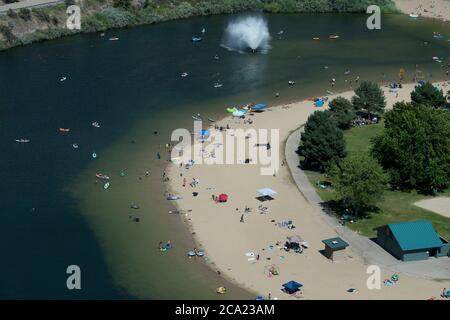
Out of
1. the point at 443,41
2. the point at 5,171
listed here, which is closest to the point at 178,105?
the point at 5,171

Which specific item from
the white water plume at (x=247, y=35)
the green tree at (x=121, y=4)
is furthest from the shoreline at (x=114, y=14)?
the white water plume at (x=247, y=35)

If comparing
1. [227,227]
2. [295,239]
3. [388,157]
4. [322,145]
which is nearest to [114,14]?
[322,145]

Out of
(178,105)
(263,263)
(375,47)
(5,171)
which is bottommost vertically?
(263,263)

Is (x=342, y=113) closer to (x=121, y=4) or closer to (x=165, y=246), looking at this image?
(x=165, y=246)

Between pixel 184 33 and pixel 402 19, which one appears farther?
pixel 402 19

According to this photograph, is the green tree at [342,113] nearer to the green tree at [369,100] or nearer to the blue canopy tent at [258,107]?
the green tree at [369,100]

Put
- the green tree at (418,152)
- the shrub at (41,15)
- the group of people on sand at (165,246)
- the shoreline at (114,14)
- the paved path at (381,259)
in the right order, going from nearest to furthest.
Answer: the paved path at (381,259), the group of people on sand at (165,246), the green tree at (418,152), the shoreline at (114,14), the shrub at (41,15)
